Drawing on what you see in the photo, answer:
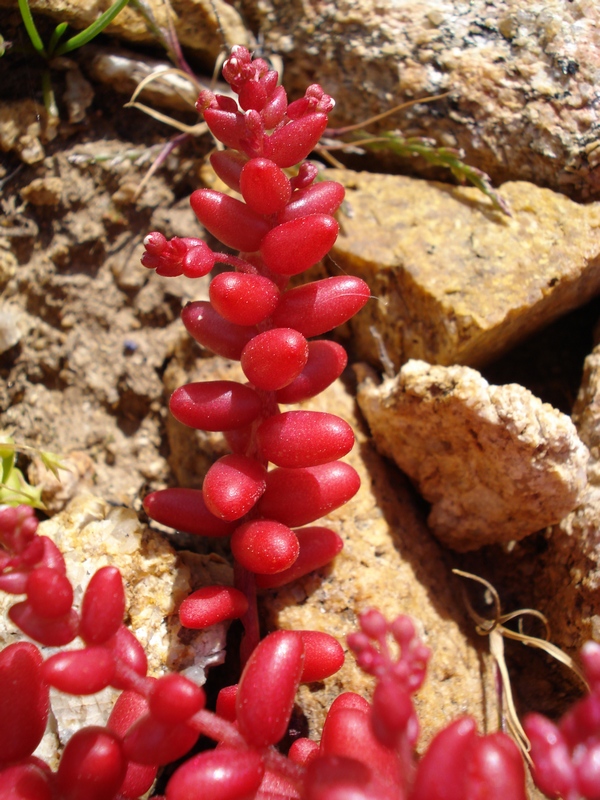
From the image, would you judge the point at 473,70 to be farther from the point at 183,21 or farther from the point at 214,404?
the point at 214,404

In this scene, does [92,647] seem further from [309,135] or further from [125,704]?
[309,135]

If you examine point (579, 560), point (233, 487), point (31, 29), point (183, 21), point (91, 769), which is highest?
point (31, 29)

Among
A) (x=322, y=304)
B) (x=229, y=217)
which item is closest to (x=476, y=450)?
(x=322, y=304)

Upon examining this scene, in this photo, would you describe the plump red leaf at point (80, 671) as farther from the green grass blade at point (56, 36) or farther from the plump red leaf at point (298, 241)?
the green grass blade at point (56, 36)

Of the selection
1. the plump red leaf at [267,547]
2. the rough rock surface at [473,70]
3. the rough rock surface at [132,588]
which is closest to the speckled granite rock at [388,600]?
the rough rock surface at [132,588]

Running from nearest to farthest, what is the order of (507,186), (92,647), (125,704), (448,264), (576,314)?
1. (92,647)
2. (125,704)
3. (448,264)
4. (507,186)
5. (576,314)

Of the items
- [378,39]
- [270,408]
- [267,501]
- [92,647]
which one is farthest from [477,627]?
[378,39]

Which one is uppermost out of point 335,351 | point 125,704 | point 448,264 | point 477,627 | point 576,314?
point 335,351
